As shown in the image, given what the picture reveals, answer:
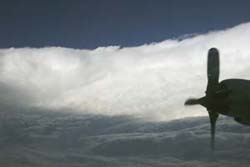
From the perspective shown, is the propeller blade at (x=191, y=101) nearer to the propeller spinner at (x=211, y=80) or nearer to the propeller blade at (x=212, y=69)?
the propeller spinner at (x=211, y=80)

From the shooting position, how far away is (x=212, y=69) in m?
51.2

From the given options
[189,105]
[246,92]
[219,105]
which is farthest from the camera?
[189,105]

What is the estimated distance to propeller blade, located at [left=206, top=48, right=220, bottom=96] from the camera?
50156 mm

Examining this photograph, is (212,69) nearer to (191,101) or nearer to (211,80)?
(211,80)

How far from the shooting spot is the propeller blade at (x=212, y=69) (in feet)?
165

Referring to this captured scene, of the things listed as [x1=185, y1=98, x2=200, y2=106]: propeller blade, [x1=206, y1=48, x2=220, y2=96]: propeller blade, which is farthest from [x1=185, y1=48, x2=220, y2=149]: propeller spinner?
[x1=185, y1=98, x2=200, y2=106]: propeller blade

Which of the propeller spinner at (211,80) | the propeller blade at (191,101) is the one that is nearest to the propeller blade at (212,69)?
the propeller spinner at (211,80)

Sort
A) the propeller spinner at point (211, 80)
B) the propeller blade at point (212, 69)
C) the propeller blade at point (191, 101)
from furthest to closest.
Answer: the propeller blade at point (191, 101)
the propeller blade at point (212, 69)
the propeller spinner at point (211, 80)

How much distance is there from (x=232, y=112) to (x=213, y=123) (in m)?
10.2

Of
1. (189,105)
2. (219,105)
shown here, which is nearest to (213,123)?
(189,105)

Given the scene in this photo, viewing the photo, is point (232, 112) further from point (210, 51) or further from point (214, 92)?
point (210, 51)

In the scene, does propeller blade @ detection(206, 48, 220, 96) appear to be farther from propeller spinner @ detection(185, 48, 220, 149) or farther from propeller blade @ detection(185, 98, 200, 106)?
propeller blade @ detection(185, 98, 200, 106)

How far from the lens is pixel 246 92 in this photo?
4409 centimetres

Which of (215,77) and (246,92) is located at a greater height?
(215,77)
